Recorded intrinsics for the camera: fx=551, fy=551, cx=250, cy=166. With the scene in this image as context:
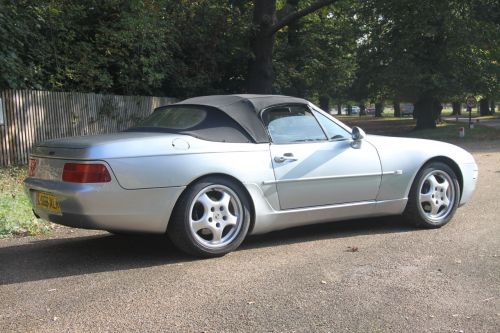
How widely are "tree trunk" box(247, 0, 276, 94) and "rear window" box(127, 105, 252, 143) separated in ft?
41.1

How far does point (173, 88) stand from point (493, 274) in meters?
14.5

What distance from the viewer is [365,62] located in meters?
29.1

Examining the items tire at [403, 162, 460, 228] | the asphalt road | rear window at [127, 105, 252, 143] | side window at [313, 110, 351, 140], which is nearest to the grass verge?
the asphalt road

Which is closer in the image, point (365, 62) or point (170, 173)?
point (170, 173)

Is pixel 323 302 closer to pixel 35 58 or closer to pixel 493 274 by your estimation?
pixel 493 274

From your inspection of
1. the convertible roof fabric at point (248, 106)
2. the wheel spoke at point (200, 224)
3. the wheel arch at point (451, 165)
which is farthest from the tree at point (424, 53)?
the wheel spoke at point (200, 224)

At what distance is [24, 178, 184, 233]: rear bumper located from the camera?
14.7ft

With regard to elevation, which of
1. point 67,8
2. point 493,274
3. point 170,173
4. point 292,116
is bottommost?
point 493,274

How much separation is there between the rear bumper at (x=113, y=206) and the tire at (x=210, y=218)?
0.11 m

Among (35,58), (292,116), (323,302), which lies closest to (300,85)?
(35,58)

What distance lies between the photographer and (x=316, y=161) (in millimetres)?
5445

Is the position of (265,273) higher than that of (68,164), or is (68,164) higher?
(68,164)

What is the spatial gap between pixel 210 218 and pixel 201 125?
937 millimetres

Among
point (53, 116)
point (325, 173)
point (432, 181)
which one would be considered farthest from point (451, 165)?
point (53, 116)
